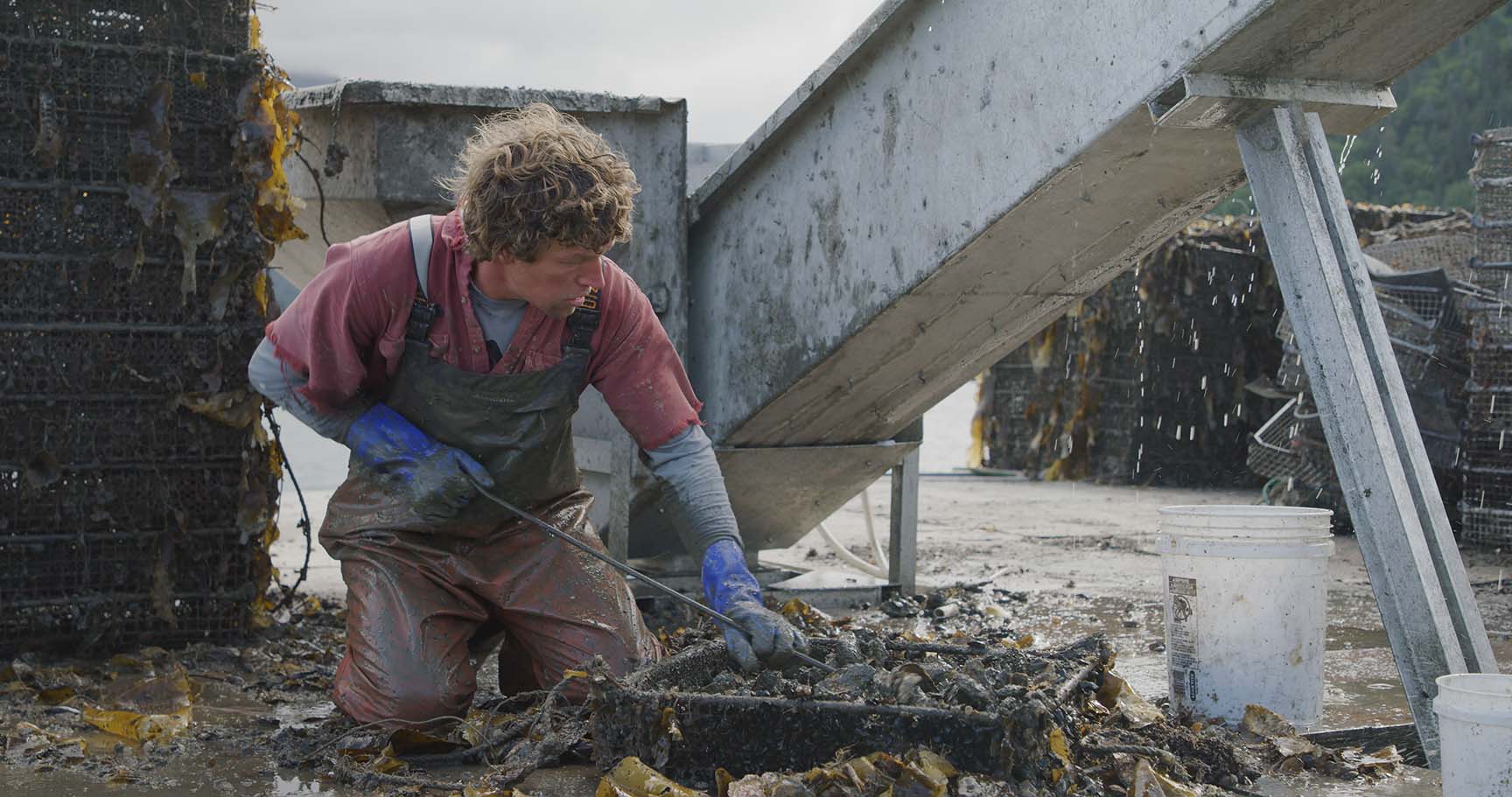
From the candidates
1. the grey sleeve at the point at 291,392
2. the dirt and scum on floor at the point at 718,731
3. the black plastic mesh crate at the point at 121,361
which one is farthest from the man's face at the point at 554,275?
the black plastic mesh crate at the point at 121,361

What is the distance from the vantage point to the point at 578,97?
430cm

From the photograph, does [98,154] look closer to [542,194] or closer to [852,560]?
[542,194]

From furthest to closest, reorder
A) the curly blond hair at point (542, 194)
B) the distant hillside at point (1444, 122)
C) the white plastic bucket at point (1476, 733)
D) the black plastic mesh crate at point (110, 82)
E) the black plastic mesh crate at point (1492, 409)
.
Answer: the distant hillside at point (1444, 122), the black plastic mesh crate at point (1492, 409), the black plastic mesh crate at point (110, 82), the curly blond hair at point (542, 194), the white plastic bucket at point (1476, 733)

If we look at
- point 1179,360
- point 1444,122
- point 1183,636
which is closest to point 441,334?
point 1183,636

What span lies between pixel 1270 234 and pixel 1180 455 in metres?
6.58

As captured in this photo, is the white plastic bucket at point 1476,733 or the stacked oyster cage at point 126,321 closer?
the white plastic bucket at point 1476,733

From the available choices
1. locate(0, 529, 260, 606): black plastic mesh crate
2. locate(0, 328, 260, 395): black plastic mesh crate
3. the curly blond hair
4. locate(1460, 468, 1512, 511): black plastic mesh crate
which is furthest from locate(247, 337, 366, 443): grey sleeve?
locate(1460, 468, 1512, 511): black plastic mesh crate

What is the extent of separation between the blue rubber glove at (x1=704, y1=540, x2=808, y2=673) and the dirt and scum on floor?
68 millimetres

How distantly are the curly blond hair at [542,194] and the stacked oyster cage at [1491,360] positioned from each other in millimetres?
4675

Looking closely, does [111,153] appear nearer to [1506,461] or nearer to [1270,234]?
[1270,234]

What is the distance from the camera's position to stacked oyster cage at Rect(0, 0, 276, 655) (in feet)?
12.6

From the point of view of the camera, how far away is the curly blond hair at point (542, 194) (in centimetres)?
287

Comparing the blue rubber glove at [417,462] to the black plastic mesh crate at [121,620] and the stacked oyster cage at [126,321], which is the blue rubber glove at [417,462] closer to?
the stacked oyster cage at [126,321]

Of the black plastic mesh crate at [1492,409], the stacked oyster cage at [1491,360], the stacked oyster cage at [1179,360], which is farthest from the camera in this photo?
the stacked oyster cage at [1179,360]
